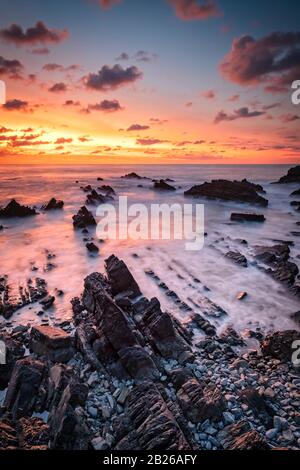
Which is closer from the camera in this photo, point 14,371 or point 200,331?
point 14,371

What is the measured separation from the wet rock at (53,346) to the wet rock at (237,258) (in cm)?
1039

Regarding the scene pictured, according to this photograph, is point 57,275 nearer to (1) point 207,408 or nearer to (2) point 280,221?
(1) point 207,408

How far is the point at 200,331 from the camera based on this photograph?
9695 millimetres

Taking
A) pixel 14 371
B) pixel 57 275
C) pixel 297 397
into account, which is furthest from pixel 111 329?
pixel 57 275

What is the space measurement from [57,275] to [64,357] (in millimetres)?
6925

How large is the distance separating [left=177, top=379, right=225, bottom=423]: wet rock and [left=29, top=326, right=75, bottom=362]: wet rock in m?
3.17

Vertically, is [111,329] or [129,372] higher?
[111,329]

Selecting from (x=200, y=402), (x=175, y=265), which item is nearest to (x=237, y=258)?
(x=175, y=265)

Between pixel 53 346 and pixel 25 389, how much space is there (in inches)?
55.1

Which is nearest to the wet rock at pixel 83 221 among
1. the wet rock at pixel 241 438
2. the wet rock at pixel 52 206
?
the wet rock at pixel 52 206

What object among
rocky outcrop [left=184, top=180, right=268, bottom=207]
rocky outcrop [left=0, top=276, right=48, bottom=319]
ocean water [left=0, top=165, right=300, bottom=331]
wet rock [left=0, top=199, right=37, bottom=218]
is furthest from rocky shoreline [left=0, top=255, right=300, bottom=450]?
rocky outcrop [left=184, top=180, right=268, bottom=207]

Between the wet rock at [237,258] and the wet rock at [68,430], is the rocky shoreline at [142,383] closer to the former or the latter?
the wet rock at [68,430]

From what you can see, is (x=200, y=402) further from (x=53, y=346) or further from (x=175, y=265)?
(x=175, y=265)

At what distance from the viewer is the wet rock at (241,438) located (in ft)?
18.1
